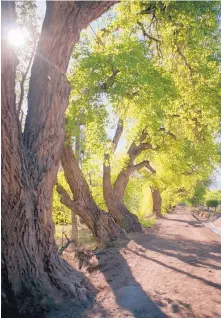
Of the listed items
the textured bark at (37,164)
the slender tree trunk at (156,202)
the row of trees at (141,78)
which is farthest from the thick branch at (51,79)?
the slender tree trunk at (156,202)

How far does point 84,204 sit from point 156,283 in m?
5.90

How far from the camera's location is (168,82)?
1202cm

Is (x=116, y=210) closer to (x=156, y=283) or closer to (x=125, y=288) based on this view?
(x=156, y=283)

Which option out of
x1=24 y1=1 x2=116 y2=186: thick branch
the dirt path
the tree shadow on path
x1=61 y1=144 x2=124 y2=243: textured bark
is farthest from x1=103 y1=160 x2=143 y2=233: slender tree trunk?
x1=24 y1=1 x2=116 y2=186: thick branch

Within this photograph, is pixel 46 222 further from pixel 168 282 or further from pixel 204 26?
pixel 204 26

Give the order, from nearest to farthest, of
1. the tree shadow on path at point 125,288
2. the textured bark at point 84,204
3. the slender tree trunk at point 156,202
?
the tree shadow on path at point 125,288, the textured bark at point 84,204, the slender tree trunk at point 156,202

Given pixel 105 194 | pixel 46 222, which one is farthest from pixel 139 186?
pixel 46 222

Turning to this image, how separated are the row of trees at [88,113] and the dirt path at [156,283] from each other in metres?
0.80

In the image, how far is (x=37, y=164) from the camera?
629 centimetres

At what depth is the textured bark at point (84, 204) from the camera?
1245cm

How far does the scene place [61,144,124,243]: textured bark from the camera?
1245cm

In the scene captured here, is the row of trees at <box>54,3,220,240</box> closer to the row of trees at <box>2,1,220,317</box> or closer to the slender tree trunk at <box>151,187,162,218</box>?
the row of trees at <box>2,1,220,317</box>

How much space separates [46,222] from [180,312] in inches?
120

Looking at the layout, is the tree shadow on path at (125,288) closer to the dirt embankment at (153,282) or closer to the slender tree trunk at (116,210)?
the dirt embankment at (153,282)
